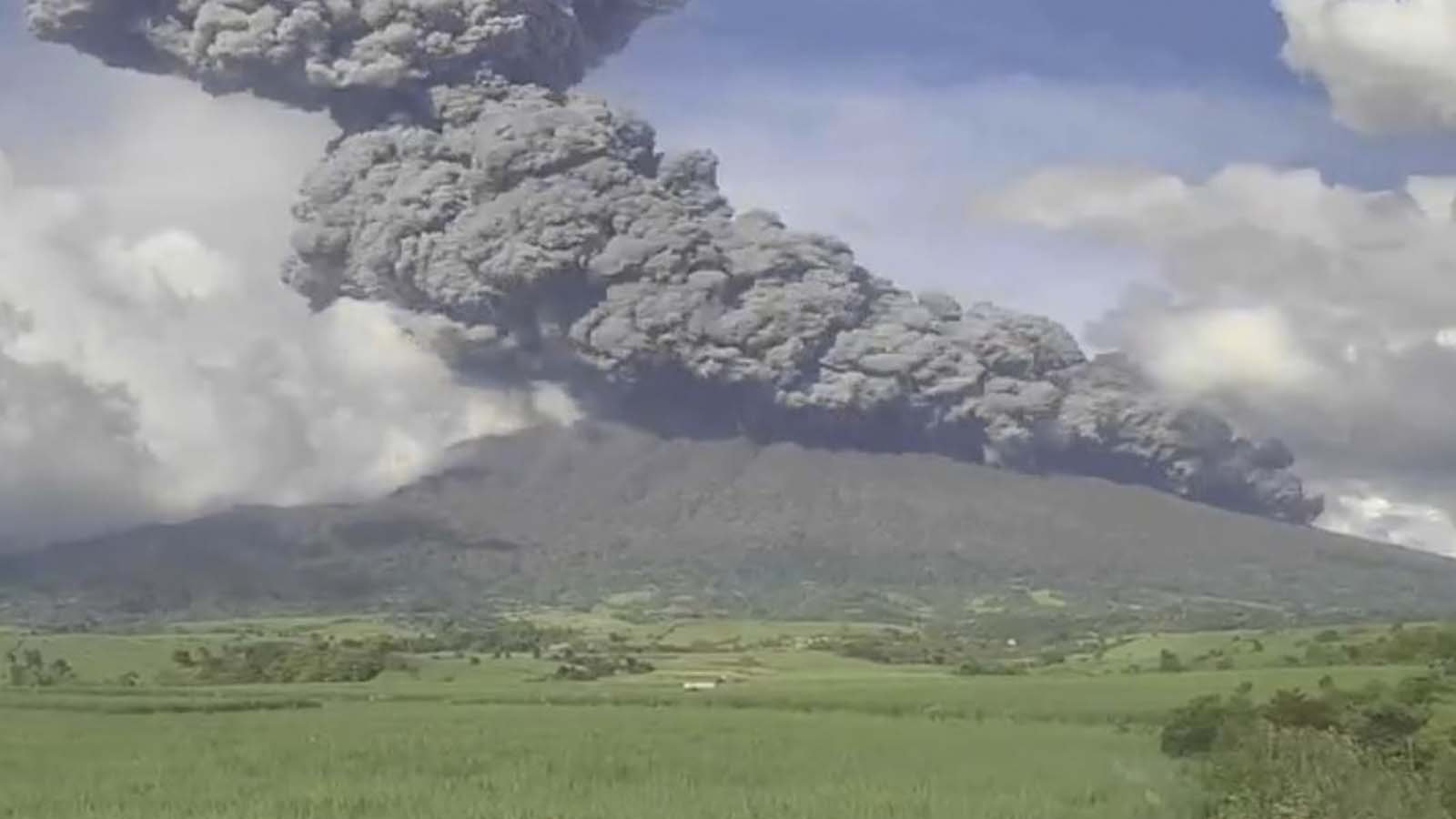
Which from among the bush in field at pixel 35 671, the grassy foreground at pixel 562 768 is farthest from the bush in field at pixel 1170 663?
the bush in field at pixel 35 671

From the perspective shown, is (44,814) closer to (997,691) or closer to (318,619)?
(997,691)

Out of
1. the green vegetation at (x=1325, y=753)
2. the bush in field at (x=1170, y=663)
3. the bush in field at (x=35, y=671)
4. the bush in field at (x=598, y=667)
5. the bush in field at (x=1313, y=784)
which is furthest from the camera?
the bush in field at (x=598, y=667)

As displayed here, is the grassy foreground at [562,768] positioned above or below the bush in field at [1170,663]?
below

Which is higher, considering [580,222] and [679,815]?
[580,222]

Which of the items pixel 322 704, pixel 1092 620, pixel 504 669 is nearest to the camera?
pixel 322 704

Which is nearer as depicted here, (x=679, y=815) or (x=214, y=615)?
(x=679, y=815)

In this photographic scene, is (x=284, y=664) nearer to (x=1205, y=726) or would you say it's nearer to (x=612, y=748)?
(x=612, y=748)

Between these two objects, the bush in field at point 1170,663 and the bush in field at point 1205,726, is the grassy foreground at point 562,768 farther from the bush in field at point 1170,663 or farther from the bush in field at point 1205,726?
the bush in field at point 1170,663

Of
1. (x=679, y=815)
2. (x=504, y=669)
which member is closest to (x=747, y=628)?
(x=504, y=669)

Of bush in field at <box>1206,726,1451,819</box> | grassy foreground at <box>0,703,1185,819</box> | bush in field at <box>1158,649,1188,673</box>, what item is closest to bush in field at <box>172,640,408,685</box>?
bush in field at <box>1158,649,1188,673</box>
